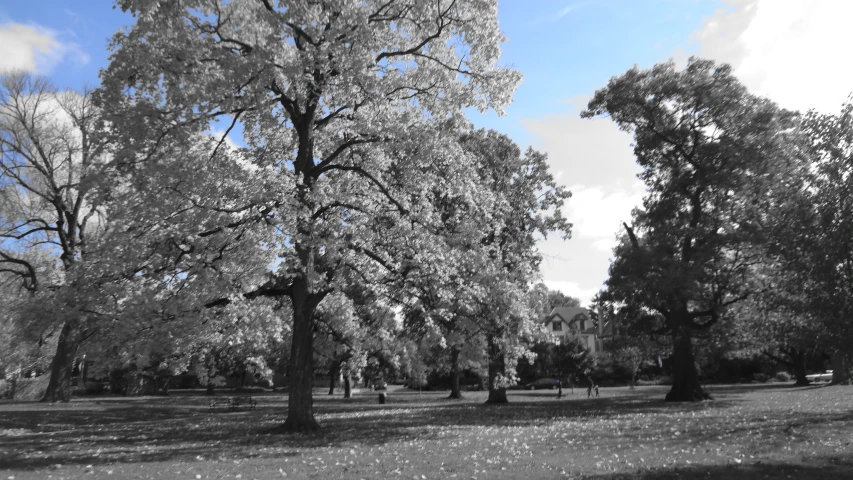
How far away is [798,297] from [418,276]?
1037 centimetres

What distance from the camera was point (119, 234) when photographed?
53.3 feet

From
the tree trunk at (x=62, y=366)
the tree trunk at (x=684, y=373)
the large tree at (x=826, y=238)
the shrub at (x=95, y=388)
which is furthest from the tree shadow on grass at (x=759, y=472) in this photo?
the shrub at (x=95, y=388)

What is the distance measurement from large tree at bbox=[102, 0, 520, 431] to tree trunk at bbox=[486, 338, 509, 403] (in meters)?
14.3

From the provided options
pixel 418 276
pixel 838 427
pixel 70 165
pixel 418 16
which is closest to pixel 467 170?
pixel 418 276

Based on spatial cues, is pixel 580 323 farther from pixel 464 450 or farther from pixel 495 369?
pixel 464 450

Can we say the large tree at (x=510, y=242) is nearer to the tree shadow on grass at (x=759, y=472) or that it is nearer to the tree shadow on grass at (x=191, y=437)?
the tree shadow on grass at (x=191, y=437)

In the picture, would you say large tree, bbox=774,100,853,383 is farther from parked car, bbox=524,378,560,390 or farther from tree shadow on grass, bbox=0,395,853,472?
parked car, bbox=524,378,560,390

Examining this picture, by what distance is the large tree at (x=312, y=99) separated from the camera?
15039mm

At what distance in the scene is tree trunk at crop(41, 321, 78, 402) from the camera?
32.4 meters

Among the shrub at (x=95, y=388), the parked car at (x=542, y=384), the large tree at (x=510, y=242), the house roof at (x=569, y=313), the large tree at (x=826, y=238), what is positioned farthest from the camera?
the house roof at (x=569, y=313)

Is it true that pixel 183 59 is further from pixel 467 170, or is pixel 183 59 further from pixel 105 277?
pixel 467 170

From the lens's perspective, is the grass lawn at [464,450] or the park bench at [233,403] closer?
the grass lawn at [464,450]

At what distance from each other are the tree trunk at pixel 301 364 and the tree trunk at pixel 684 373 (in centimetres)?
2206

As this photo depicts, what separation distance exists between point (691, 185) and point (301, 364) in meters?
23.2
